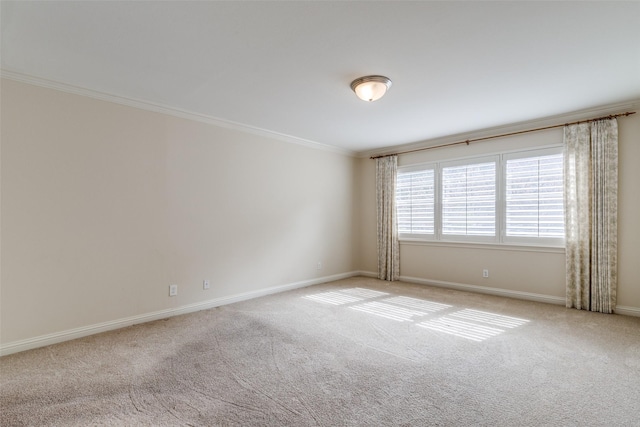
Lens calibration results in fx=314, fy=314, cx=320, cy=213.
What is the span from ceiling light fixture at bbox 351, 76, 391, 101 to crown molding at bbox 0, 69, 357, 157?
6.69 feet

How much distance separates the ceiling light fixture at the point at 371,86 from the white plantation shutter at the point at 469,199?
108 inches

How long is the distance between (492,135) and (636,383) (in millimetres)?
→ 3529

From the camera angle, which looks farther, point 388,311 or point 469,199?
point 469,199

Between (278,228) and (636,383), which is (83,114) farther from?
(636,383)

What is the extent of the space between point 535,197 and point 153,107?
5159 millimetres

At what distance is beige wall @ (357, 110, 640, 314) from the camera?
379 cm

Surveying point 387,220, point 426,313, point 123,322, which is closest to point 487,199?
point 387,220

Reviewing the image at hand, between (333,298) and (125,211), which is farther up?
(125,211)

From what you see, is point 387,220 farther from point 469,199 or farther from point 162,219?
point 162,219

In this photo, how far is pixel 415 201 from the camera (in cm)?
573

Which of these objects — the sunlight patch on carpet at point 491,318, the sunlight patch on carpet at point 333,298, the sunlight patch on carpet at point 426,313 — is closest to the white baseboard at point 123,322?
the sunlight patch on carpet at point 333,298

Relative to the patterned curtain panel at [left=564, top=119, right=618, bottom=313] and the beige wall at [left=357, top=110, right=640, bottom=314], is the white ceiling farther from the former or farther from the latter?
the beige wall at [left=357, top=110, right=640, bottom=314]

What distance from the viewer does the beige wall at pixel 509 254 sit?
379cm

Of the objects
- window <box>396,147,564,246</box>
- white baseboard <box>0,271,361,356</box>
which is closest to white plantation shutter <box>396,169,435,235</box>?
window <box>396,147,564,246</box>
